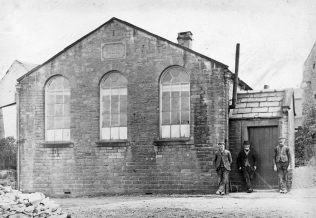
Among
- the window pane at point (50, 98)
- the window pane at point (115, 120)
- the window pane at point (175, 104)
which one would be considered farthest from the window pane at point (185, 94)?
the window pane at point (50, 98)

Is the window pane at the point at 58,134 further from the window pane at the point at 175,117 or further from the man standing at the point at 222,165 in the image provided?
the man standing at the point at 222,165

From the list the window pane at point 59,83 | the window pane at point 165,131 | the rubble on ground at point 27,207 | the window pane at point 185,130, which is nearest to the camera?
the rubble on ground at point 27,207

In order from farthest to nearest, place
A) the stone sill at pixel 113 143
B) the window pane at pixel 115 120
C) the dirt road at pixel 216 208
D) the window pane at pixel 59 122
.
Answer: the window pane at pixel 59 122, the window pane at pixel 115 120, the stone sill at pixel 113 143, the dirt road at pixel 216 208

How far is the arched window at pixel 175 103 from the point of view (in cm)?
1877

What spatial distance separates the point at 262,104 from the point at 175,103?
9.81 ft

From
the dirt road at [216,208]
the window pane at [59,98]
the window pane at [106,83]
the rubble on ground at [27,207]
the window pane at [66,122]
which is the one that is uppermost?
the window pane at [106,83]

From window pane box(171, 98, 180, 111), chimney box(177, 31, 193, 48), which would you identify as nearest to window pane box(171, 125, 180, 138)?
window pane box(171, 98, 180, 111)

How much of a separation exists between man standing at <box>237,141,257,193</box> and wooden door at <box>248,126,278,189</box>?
1.15ft

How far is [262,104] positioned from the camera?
1873cm

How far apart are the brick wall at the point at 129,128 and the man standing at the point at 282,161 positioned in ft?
5.98

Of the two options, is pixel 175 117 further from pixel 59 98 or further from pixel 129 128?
pixel 59 98

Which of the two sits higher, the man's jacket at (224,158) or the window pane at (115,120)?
the window pane at (115,120)

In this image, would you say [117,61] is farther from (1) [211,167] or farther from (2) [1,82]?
(2) [1,82]

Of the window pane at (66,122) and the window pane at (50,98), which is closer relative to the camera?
the window pane at (66,122)
